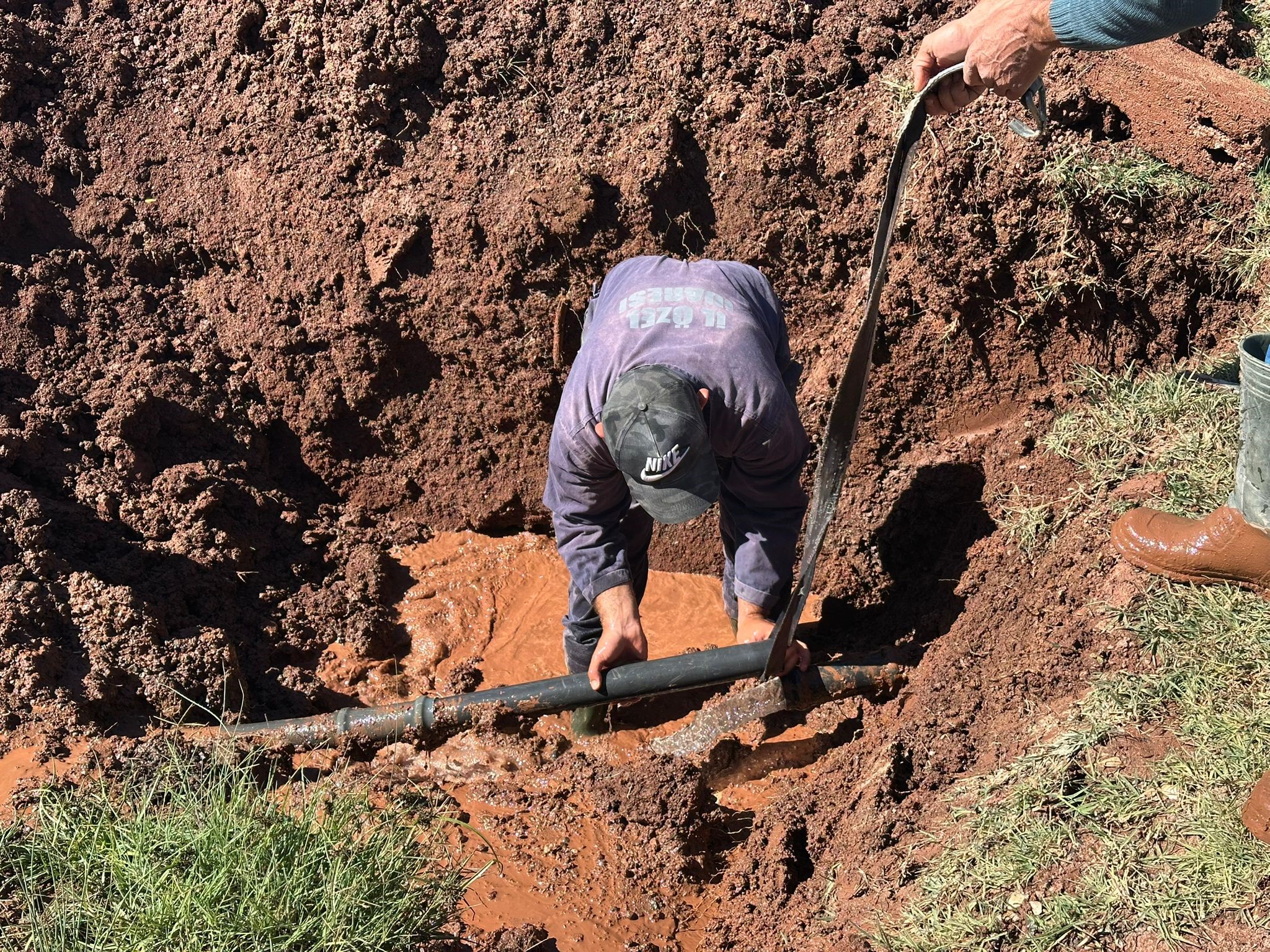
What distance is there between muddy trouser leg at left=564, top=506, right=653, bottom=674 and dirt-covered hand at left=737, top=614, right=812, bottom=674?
0.42m

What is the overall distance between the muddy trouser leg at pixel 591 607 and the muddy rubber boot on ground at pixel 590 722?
0.16 m

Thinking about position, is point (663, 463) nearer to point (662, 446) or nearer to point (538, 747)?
point (662, 446)

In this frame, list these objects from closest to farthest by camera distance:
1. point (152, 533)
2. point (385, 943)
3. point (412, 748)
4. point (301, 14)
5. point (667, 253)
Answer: point (385, 943), point (412, 748), point (152, 533), point (667, 253), point (301, 14)

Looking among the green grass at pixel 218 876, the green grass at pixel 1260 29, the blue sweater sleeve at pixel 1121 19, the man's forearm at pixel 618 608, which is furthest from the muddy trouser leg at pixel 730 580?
the green grass at pixel 1260 29

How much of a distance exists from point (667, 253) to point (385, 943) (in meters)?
2.86

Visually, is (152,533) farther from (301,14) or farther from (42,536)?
(301,14)

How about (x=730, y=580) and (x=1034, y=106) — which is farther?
(x=730, y=580)

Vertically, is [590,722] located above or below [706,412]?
below

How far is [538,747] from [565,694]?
51cm

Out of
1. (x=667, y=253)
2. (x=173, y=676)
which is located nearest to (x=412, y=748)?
(x=173, y=676)

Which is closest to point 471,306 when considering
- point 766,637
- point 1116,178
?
point 766,637

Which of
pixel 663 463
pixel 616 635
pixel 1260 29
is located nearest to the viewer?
pixel 663 463

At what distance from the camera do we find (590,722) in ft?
11.9

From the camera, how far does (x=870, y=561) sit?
12.8 feet
